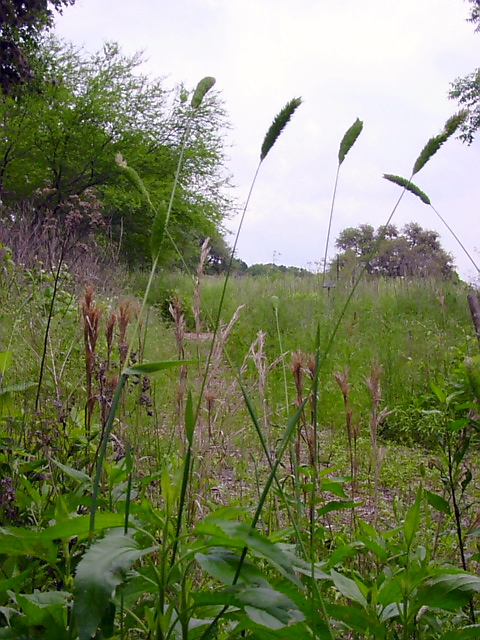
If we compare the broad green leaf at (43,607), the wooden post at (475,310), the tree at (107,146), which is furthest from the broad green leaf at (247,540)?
the tree at (107,146)

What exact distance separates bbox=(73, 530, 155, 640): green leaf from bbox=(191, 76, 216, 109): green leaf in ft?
1.66

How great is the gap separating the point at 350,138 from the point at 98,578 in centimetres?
65

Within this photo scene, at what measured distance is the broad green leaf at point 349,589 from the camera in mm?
702

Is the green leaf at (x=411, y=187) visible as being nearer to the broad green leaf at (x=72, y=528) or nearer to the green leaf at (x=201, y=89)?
the green leaf at (x=201, y=89)

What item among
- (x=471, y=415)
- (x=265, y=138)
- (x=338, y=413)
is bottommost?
(x=338, y=413)

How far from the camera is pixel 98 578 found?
1.37 ft

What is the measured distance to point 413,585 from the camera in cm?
69

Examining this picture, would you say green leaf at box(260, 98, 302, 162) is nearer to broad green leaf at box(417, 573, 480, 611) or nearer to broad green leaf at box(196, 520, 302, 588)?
broad green leaf at box(196, 520, 302, 588)

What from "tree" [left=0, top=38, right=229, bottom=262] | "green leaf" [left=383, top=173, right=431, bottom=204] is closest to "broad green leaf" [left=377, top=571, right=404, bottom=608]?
"green leaf" [left=383, top=173, right=431, bottom=204]

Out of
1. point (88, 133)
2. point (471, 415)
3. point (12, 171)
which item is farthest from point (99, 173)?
point (471, 415)

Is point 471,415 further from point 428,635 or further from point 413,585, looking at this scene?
point 413,585

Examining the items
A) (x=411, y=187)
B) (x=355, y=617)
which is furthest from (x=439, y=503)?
(x=411, y=187)

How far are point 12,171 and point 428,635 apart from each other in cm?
1740

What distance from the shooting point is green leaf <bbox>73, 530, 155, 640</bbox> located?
40cm
